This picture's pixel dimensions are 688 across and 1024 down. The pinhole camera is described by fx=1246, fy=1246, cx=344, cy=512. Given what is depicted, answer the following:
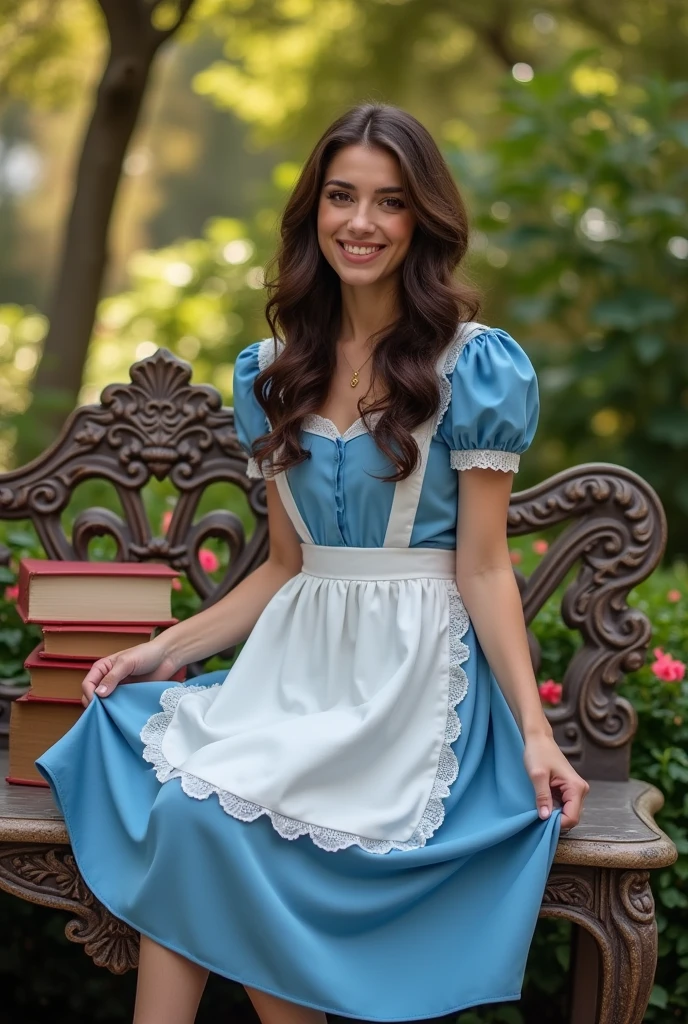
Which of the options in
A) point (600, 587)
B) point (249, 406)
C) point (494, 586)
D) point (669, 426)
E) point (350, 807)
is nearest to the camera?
point (350, 807)

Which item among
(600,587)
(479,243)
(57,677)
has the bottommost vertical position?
(57,677)

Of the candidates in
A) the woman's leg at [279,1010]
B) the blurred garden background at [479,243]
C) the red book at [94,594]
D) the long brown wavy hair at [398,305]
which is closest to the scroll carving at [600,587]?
the blurred garden background at [479,243]

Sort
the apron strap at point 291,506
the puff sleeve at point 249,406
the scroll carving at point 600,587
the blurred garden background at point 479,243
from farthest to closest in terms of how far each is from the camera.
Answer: the blurred garden background at point 479,243
the scroll carving at point 600,587
the puff sleeve at point 249,406
the apron strap at point 291,506

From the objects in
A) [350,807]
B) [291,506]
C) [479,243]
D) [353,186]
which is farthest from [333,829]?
[479,243]

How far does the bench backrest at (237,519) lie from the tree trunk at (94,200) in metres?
1.84

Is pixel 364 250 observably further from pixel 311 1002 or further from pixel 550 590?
pixel 311 1002

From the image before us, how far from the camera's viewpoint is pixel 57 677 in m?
2.45

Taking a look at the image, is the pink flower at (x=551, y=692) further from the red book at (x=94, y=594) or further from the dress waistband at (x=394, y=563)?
the red book at (x=94, y=594)

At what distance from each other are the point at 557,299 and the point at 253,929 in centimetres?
460

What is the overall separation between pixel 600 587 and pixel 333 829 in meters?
0.96

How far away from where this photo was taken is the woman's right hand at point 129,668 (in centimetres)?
227

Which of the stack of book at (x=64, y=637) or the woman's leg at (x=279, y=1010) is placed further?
the stack of book at (x=64, y=637)

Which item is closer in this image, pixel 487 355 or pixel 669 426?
pixel 487 355

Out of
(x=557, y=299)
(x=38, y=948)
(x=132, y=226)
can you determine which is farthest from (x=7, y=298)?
(x=38, y=948)
